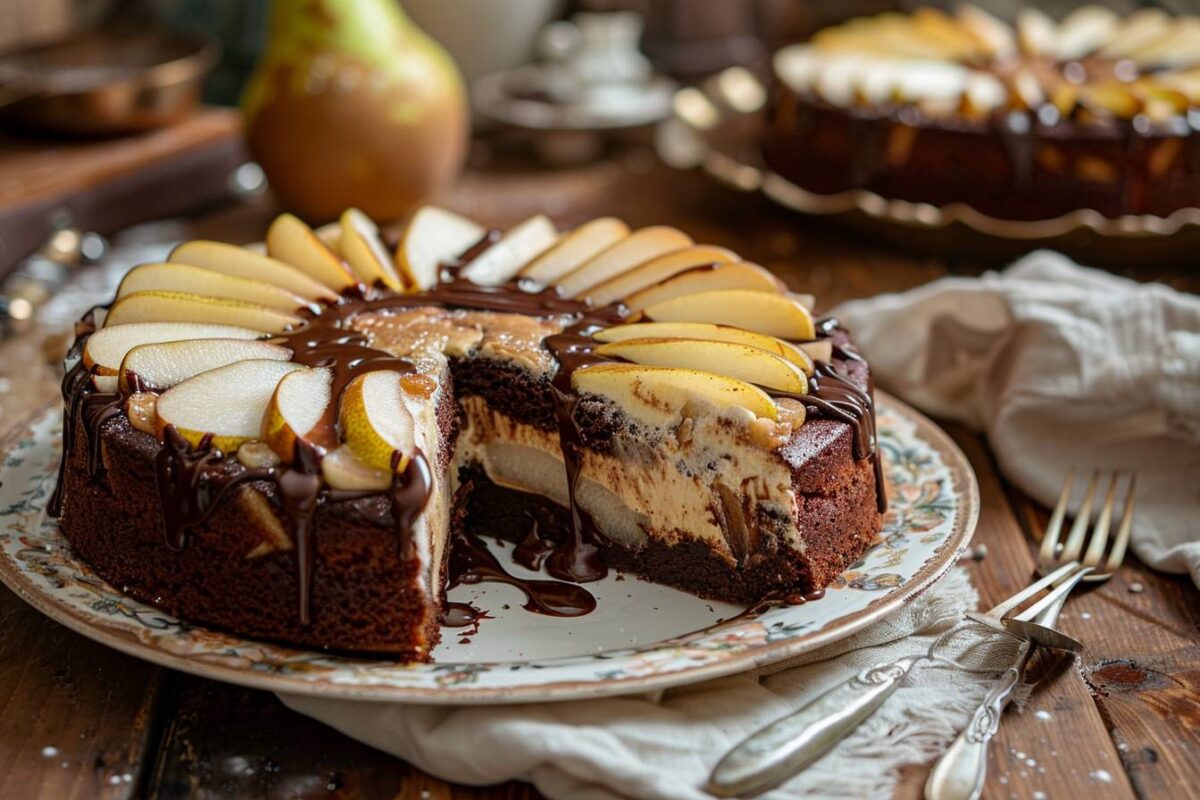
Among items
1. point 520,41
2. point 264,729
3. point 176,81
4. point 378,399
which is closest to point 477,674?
point 264,729

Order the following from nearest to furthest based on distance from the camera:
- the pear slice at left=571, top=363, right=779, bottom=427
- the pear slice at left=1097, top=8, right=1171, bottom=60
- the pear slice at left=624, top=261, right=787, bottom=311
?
the pear slice at left=571, top=363, right=779, bottom=427 < the pear slice at left=624, top=261, right=787, bottom=311 < the pear slice at left=1097, top=8, right=1171, bottom=60

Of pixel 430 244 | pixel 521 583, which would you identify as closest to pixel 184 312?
pixel 430 244

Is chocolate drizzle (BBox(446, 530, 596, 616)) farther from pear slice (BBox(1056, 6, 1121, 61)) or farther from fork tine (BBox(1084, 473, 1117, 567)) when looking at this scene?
pear slice (BBox(1056, 6, 1121, 61))

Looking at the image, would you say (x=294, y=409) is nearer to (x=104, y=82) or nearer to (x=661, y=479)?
(x=661, y=479)

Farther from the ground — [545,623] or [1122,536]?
[1122,536]

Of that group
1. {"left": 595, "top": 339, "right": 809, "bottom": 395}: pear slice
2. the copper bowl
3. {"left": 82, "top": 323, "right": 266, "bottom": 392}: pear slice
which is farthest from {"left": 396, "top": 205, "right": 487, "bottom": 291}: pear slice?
the copper bowl

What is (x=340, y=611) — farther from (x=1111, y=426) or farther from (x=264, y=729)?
(x=1111, y=426)

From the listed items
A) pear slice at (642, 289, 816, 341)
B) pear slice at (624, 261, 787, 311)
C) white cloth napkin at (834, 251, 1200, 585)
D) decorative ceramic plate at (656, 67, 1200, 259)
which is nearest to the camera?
pear slice at (642, 289, 816, 341)
